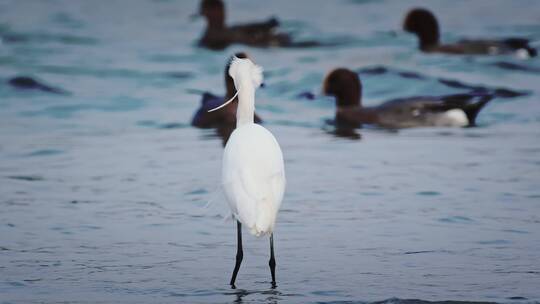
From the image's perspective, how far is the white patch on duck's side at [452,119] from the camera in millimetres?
14969

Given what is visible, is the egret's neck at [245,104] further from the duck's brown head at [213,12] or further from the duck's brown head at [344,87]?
the duck's brown head at [213,12]

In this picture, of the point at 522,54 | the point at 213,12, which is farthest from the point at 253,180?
the point at 213,12

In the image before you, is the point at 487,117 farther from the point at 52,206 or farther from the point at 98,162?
the point at 52,206

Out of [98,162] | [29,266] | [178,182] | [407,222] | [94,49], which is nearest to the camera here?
[29,266]

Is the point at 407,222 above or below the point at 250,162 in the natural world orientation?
below

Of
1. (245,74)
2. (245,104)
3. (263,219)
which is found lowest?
(263,219)

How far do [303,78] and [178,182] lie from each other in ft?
26.7

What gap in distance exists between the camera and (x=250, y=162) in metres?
7.41

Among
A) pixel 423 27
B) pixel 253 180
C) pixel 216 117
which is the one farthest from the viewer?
pixel 423 27

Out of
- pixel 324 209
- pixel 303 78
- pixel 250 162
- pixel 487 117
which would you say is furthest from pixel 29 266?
pixel 303 78

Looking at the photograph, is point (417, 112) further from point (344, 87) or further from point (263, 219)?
point (263, 219)

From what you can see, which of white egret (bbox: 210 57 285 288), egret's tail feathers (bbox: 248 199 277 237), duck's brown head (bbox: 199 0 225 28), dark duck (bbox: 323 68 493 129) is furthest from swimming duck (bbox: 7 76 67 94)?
egret's tail feathers (bbox: 248 199 277 237)

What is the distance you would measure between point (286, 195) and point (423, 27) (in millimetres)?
11418

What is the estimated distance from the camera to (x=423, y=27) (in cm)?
2130
